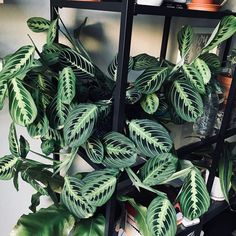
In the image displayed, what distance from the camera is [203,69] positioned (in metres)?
0.71

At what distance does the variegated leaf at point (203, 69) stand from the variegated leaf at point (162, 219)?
35cm

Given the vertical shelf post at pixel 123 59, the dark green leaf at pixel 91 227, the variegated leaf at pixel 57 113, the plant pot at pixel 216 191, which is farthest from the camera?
the plant pot at pixel 216 191

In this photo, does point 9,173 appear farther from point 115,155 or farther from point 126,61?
point 126,61

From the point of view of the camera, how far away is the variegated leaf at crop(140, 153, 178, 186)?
0.66m

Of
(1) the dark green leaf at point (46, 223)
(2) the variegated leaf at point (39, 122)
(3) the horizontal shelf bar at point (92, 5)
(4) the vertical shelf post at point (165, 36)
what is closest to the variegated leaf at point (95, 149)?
(2) the variegated leaf at point (39, 122)

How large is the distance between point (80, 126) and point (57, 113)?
0.35 ft

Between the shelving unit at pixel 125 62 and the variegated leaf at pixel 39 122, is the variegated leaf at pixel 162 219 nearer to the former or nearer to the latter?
the shelving unit at pixel 125 62

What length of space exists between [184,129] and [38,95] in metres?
0.83

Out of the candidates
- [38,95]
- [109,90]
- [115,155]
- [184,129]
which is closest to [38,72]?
[38,95]

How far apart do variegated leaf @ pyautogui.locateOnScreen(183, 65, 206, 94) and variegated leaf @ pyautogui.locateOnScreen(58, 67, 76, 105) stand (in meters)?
0.32

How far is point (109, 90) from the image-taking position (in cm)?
79

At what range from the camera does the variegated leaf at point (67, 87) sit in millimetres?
604

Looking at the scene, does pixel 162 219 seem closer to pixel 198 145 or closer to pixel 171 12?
pixel 198 145

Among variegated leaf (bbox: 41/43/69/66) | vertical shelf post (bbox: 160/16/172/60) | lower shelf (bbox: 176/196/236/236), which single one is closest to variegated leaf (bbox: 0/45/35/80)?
variegated leaf (bbox: 41/43/69/66)
